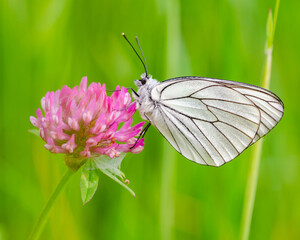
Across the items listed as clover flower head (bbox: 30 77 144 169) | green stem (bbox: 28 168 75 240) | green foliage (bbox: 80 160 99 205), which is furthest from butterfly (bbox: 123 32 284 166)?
green stem (bbox: 28 168 75 240)

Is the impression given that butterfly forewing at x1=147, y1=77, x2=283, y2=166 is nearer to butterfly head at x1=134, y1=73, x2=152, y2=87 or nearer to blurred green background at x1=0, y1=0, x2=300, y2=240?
butterfly head at x1=134, y1=73, x2=152, y2=87

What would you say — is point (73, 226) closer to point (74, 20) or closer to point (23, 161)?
point (23, 161)

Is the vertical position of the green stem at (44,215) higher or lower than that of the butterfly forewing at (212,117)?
lower

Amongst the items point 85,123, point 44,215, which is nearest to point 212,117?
point 85,123

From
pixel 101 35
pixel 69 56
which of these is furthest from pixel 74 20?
pixel 69 56

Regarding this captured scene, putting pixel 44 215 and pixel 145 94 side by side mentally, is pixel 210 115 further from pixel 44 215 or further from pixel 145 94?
pixel 44 215

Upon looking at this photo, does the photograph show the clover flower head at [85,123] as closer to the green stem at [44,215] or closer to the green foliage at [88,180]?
the green foliage at [88,180]

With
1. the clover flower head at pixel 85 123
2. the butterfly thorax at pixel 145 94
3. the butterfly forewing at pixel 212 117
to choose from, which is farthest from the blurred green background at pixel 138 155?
the clover flower head at pixel 85 123
